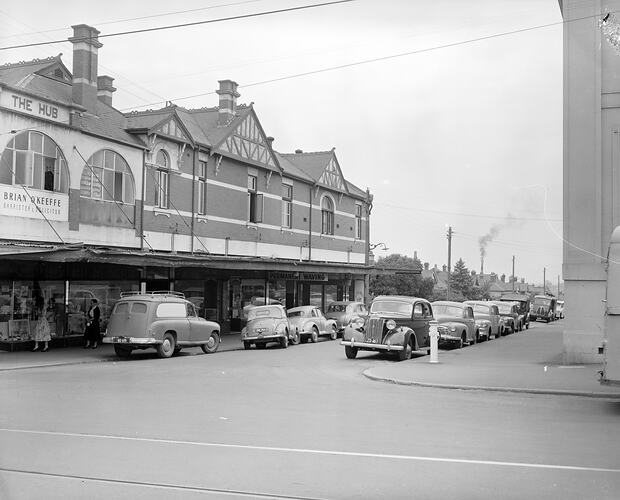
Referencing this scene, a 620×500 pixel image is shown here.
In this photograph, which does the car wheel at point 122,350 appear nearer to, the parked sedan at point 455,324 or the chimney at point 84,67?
the chimney at point 84,67

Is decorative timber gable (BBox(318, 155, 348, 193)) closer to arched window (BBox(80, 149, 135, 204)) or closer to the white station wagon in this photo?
arched window (BBox(80, 149, 135, 204))

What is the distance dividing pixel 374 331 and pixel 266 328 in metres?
6.18

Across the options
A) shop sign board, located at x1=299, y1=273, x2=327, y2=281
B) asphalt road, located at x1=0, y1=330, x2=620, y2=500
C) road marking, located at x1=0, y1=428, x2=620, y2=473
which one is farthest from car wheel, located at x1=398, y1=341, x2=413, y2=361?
shop sign board, located at x1=299, y1=273, x2=327, y2=281

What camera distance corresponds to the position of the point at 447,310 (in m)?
26.0

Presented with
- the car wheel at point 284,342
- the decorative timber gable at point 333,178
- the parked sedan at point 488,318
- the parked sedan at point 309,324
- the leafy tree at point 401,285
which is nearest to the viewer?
the car wheel at point 284,342

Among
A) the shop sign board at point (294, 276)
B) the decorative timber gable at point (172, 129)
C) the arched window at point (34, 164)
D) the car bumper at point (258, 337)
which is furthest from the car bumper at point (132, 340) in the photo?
the shop sign board at point (294, 276)

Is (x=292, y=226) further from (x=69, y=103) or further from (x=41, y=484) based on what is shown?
(x=41, y=484)

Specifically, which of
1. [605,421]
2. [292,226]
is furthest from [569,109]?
[292,226]

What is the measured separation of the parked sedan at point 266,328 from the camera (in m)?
25.1

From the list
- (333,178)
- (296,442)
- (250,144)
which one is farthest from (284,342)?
(333,178)

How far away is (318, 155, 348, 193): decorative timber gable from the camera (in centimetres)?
4263

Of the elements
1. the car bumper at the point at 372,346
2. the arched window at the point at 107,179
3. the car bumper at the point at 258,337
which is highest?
the arched window at the point at 107,179

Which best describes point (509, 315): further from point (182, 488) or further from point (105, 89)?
point (182, 488)

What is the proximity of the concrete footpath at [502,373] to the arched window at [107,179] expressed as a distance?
42.0 feet
